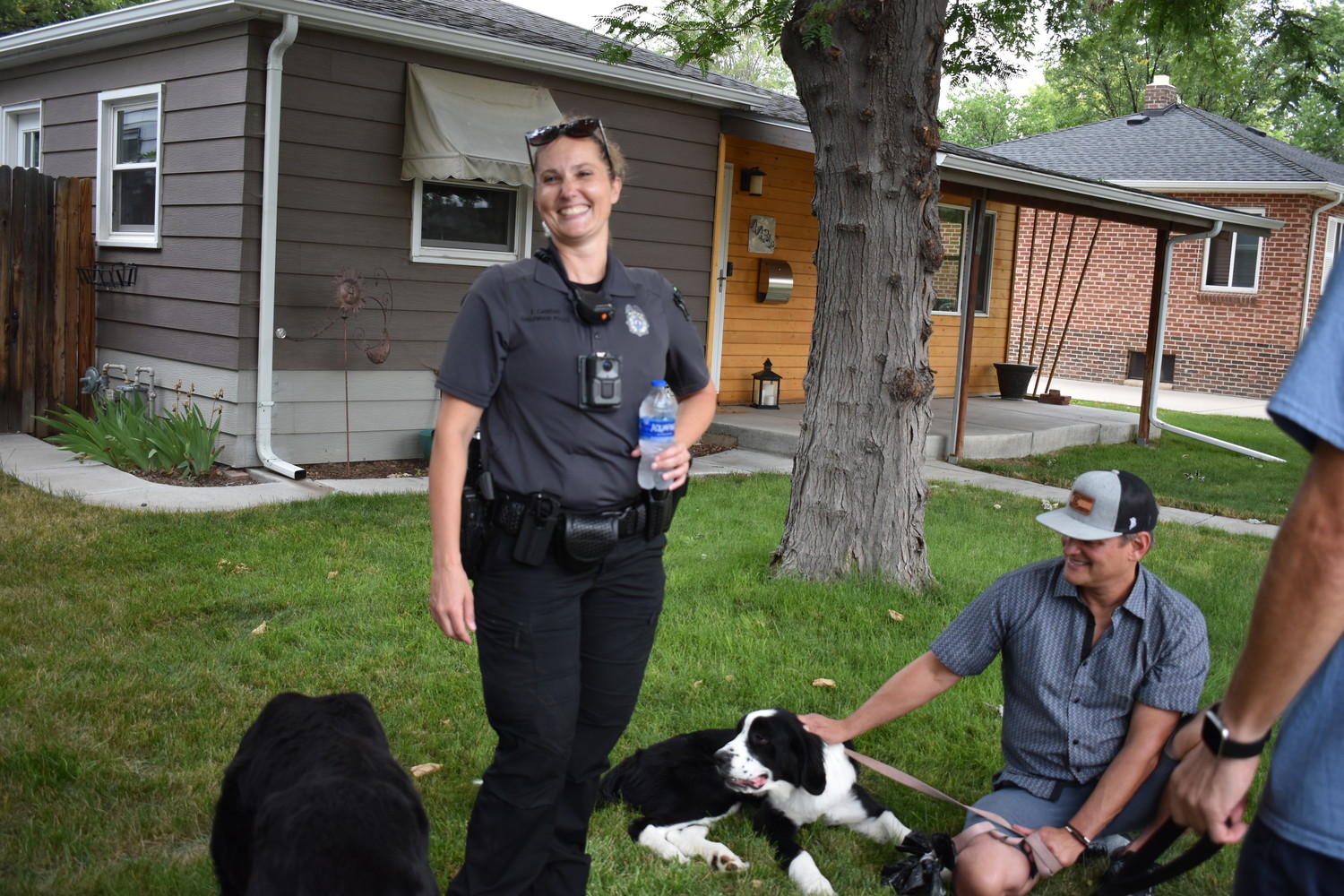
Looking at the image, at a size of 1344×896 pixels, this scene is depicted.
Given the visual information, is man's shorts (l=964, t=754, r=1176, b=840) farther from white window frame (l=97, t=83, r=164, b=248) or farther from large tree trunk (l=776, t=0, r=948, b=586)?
white window frame (l=97, t=83, r=164, b=248)

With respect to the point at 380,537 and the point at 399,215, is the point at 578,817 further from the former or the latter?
the point at 399,215

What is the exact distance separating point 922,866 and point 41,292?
896 centimetres

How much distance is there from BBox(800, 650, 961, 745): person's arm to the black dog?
1.26m

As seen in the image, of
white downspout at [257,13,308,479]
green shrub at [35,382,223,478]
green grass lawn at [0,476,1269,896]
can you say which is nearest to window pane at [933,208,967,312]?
green grass lawn at [0,476,1269,896]

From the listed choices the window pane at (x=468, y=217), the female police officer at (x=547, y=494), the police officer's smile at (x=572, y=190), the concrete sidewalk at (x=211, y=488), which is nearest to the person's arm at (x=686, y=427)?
the female police officer at (x=547, y=494)

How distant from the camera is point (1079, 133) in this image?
25.1 m

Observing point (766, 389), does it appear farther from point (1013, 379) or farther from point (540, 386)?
point (540, 386)

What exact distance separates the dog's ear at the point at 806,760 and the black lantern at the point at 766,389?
930 cm

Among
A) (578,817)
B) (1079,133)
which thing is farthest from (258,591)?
(1079,133)

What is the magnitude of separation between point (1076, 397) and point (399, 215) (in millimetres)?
12901

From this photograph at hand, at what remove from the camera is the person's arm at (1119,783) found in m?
2.94

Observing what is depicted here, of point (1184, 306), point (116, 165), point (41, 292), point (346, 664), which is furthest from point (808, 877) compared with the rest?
point (1184, 306)

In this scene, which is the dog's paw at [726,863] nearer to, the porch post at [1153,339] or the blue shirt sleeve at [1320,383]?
the blue shirt sleeve at [1320,383]

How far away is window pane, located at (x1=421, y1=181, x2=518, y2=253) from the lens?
30.0ft
